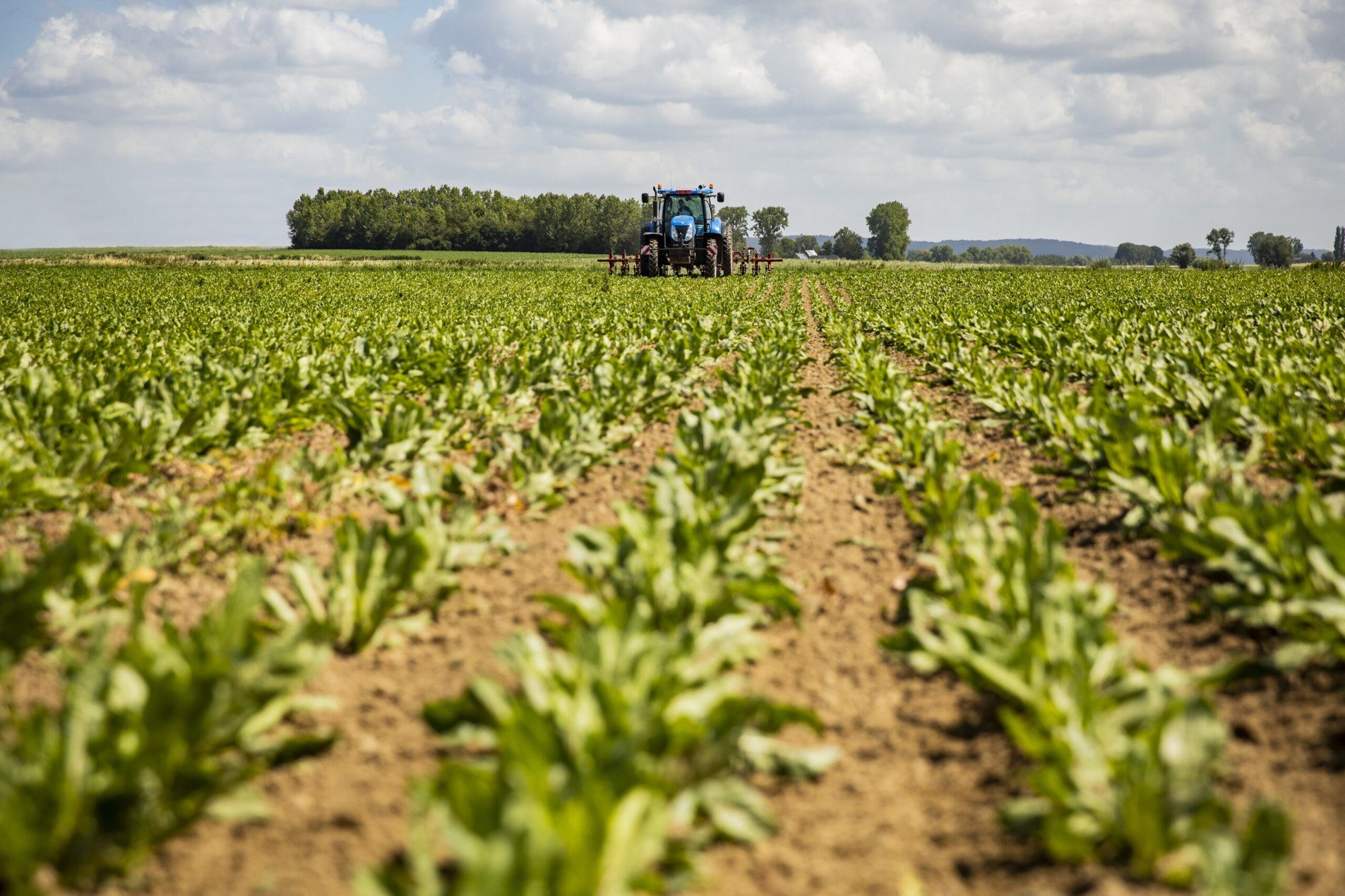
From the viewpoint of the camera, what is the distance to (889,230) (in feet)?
507

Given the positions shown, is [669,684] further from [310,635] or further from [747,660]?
[310,635]

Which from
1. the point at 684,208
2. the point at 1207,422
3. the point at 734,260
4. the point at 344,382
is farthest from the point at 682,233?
the point at 1207,422

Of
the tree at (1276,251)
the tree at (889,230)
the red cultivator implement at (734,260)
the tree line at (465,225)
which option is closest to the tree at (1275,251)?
the tree at (1276,251)

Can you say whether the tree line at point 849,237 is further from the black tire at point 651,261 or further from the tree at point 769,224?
the black tire at point 651,261

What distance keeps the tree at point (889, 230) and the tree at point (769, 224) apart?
15.7 meters

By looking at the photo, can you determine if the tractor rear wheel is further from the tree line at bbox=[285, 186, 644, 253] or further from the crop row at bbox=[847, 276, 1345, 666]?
the tree line at bbox=[285, 186, 644, 253]

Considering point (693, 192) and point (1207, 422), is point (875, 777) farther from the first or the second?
point (693, 192)

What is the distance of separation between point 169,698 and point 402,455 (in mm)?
3446

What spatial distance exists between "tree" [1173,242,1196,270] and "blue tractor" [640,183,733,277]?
85788mm

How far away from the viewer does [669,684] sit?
2.41 m

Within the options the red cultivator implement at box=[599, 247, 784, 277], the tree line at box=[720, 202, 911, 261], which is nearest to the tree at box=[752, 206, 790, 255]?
the tree line at box=[720, 202, 911, 261]

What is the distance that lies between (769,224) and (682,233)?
125115 millimetres

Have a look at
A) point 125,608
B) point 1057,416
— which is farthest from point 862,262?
point 125,608

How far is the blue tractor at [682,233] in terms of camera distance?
28750 mm
